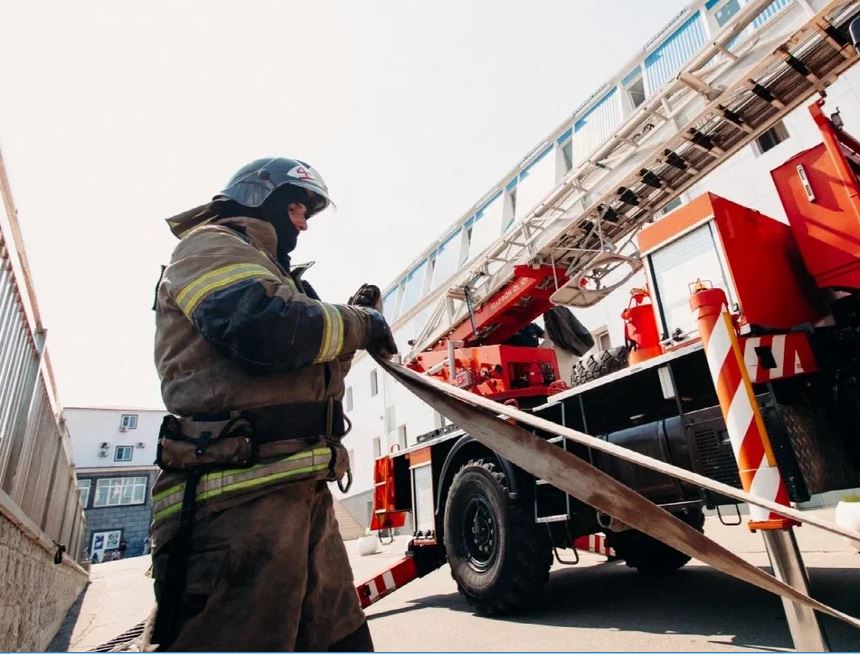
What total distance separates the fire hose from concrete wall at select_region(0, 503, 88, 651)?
270 centimetres

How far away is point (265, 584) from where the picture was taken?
1385 millimetres

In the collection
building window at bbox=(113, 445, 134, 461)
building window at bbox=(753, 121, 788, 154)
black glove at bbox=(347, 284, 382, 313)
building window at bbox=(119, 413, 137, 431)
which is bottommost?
black glove at bbox=(347, 284, 382, 313)

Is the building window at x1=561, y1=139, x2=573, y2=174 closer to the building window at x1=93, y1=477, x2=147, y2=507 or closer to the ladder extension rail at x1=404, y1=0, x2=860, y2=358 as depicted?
the ladder extension rail at x1=404, y1=0, x2=860, y2=358

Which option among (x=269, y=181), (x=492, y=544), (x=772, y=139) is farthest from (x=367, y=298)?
(x=772, y=139)

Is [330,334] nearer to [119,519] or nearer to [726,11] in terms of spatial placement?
[726,11]

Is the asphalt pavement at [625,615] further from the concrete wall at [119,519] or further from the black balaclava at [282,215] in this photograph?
the concrete wall at [119,519]

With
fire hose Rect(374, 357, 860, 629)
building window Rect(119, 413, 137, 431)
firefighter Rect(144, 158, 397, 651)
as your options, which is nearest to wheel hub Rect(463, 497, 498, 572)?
firefighter Rect(144, 158, 397, 651)

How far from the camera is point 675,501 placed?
3.25 metres

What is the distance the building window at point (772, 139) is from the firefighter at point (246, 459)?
465 inches

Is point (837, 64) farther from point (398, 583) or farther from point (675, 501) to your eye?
point (398, 583)

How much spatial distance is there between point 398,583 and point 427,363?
3.40m

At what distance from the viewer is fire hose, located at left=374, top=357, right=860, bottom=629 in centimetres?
126

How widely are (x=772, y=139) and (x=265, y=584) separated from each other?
12.7 metres

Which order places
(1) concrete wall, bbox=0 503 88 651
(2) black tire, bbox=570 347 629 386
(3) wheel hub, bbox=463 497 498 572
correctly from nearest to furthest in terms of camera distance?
(1) concrete wall, bbox=0 503 88 651
(3) wheel hub, bbox=463 497 498 572
(2) black tire, bbox=570 347 629 386
